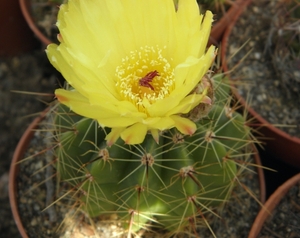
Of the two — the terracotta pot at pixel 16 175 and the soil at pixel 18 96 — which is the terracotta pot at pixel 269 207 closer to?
the terracotta pot at pixel 16 175

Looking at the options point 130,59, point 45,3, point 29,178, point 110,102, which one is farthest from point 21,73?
point 110,102

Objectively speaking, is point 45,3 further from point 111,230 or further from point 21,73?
point 111,230

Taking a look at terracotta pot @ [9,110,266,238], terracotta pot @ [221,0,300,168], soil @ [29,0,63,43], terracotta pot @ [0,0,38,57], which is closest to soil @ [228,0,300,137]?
terracotta pot @ [221,0,300,168]

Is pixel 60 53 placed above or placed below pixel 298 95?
above

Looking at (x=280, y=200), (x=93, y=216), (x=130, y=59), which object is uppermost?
(x=130, y=59)

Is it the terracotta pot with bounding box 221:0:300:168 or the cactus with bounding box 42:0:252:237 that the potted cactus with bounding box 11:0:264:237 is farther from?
the terracotta pot with bounding box 221:0:300:168

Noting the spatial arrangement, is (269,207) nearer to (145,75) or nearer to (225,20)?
(145,75)

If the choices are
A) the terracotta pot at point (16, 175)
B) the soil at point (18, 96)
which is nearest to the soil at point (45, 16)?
the soil at point (18, 96)

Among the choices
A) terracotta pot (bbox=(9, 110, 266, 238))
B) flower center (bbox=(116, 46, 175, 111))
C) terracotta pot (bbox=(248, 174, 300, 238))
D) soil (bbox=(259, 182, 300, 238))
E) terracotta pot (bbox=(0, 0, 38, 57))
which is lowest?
soil (bbox=(259, 182, 300, 238))
